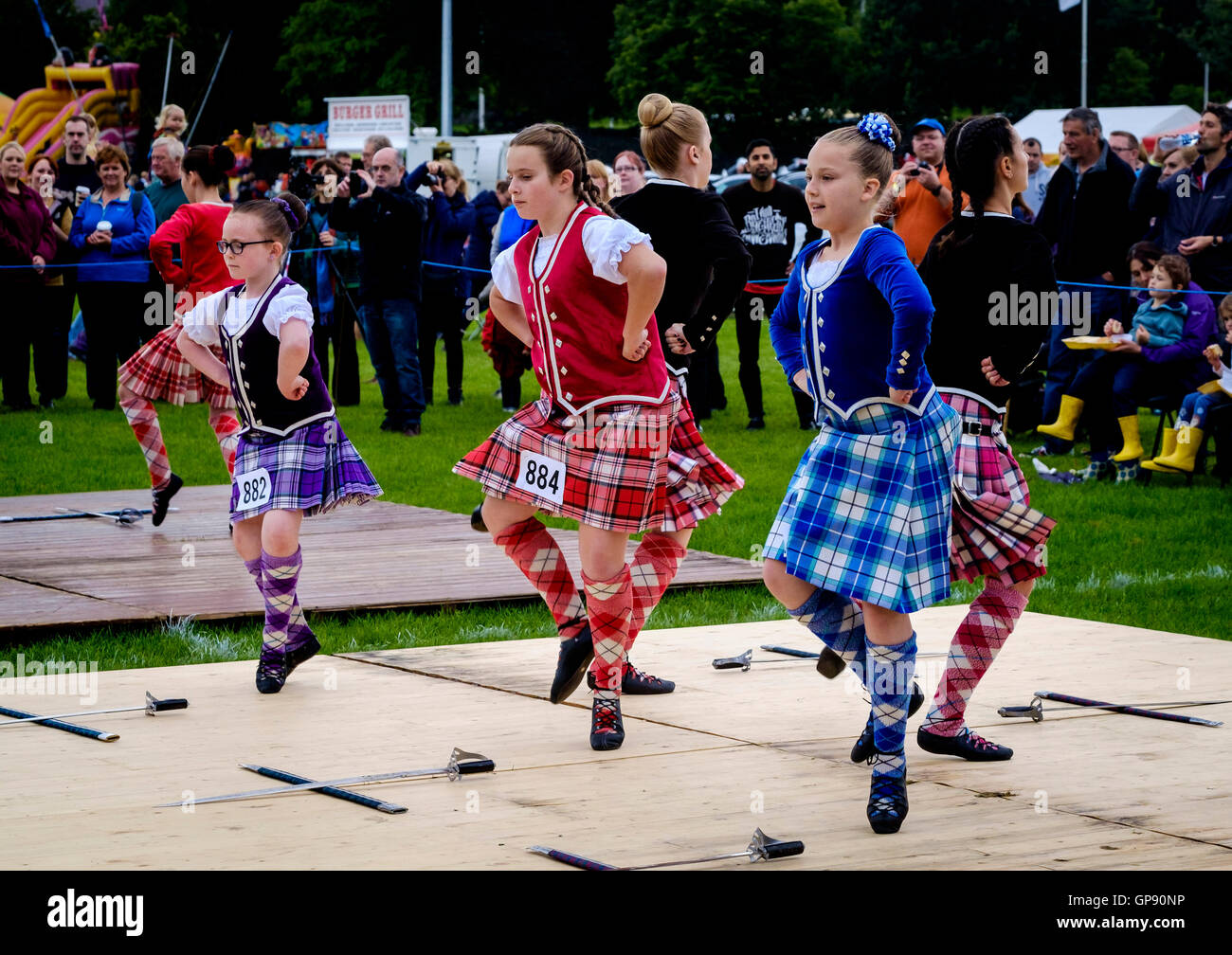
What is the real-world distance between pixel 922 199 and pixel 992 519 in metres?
7.88

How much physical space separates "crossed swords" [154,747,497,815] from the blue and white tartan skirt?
106 centimetres

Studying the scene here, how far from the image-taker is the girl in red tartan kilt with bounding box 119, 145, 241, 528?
8906 millimetres

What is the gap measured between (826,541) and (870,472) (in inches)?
8.5

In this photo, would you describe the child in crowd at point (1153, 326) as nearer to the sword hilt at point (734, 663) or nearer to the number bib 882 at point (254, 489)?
the sword hilt at point (734, 663)

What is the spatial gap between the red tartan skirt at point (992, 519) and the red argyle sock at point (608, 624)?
104 centimetres

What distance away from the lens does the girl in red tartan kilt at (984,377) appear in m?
4.71

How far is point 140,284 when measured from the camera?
51.3 ft

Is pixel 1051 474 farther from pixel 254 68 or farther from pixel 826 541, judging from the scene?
pixel 254 68

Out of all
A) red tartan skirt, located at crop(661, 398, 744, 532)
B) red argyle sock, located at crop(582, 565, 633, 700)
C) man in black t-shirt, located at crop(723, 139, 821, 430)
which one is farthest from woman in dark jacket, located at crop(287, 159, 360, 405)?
red argyle sock, located at crop(582, 565, 633, 700)

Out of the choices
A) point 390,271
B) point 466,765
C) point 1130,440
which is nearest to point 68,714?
point 466,765

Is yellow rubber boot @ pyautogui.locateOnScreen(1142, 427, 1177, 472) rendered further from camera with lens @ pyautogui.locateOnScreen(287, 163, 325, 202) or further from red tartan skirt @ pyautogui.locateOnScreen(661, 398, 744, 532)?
camera with lens @ pyautogui.locateOnScreen(287, 163, 325, 202)

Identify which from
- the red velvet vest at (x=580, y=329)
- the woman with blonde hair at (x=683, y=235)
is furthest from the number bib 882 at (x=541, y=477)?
the woman with blonde hair at (x=683, y=235)

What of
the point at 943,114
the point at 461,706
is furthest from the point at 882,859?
the point at 943,114

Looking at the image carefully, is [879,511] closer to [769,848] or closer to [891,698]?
[891,698]
